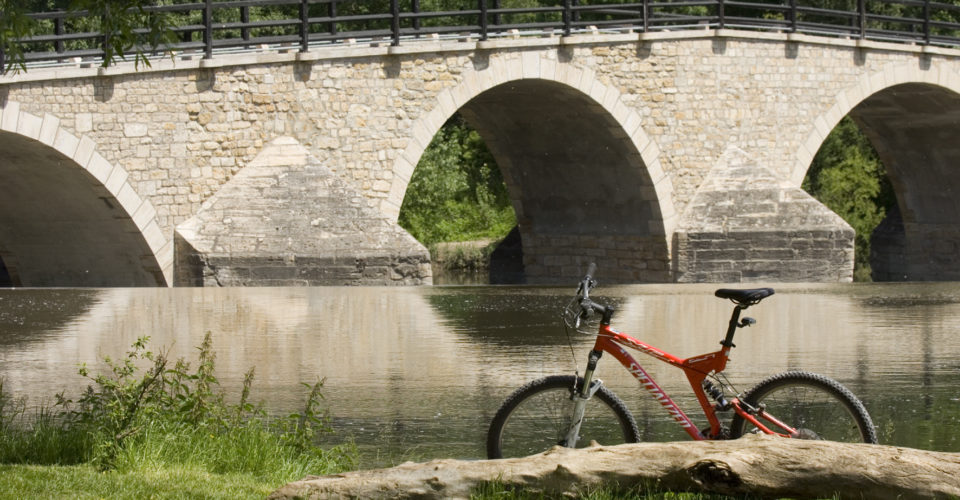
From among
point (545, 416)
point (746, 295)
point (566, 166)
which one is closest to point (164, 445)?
point (545, 416)

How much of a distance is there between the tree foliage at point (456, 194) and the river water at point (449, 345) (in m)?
17.1

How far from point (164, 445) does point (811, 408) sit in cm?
281

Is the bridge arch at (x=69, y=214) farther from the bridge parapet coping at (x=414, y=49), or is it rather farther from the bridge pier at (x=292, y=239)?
the bridge parapet coping at (x=414, y=49)

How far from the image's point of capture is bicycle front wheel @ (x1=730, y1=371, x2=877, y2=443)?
5523 millimetres

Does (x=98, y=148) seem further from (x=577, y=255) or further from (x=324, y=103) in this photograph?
(x=577, y=255)

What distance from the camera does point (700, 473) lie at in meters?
4.86

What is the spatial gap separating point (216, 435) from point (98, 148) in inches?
484

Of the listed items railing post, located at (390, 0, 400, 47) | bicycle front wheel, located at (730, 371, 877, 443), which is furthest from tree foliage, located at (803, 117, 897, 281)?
bicycle front wheel, located at (730, 371, 877, 443)

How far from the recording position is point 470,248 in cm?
3503

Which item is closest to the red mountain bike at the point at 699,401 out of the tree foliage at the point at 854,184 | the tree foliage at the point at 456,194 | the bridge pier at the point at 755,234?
the bridge pier at the point at 755,234

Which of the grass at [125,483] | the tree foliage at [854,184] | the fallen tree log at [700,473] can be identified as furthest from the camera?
the tree foliage at [854,184]

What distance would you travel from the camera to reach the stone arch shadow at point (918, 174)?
29.7 m

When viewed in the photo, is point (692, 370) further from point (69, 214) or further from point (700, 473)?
point (69, 214)

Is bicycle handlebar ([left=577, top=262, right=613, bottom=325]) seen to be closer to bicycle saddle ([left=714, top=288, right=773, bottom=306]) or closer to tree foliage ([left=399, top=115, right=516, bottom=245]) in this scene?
bicycle saddle ([left=714, top=288, right=773, bottom=306])
